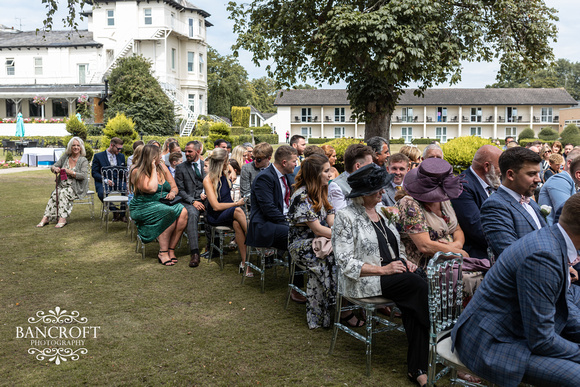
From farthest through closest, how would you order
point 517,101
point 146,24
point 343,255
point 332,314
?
point 517,101, point 146,24, point 332,314, point 343,255

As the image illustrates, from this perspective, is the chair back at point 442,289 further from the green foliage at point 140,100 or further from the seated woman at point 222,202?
the green foliage at point 140,100

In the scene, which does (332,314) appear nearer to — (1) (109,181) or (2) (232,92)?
(1) (109,181)

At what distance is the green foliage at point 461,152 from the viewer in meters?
12.4

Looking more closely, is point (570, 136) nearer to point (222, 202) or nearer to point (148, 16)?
point (148, 16)

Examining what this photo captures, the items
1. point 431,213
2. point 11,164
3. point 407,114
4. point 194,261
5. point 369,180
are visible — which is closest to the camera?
point 369,180

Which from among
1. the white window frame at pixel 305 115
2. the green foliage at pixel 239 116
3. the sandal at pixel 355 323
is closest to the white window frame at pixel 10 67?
the green foliage at pixel 239 116

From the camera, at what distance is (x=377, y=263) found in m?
4.39

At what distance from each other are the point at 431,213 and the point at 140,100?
127 ft

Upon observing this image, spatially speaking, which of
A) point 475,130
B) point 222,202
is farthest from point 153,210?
point 475,130

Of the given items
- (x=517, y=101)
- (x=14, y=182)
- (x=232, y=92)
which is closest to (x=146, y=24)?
(x=232, y=92)

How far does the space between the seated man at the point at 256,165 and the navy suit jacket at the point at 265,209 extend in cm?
115

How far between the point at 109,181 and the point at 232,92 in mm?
60392

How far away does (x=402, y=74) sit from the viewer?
1485cm

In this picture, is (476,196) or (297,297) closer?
(476,196)
